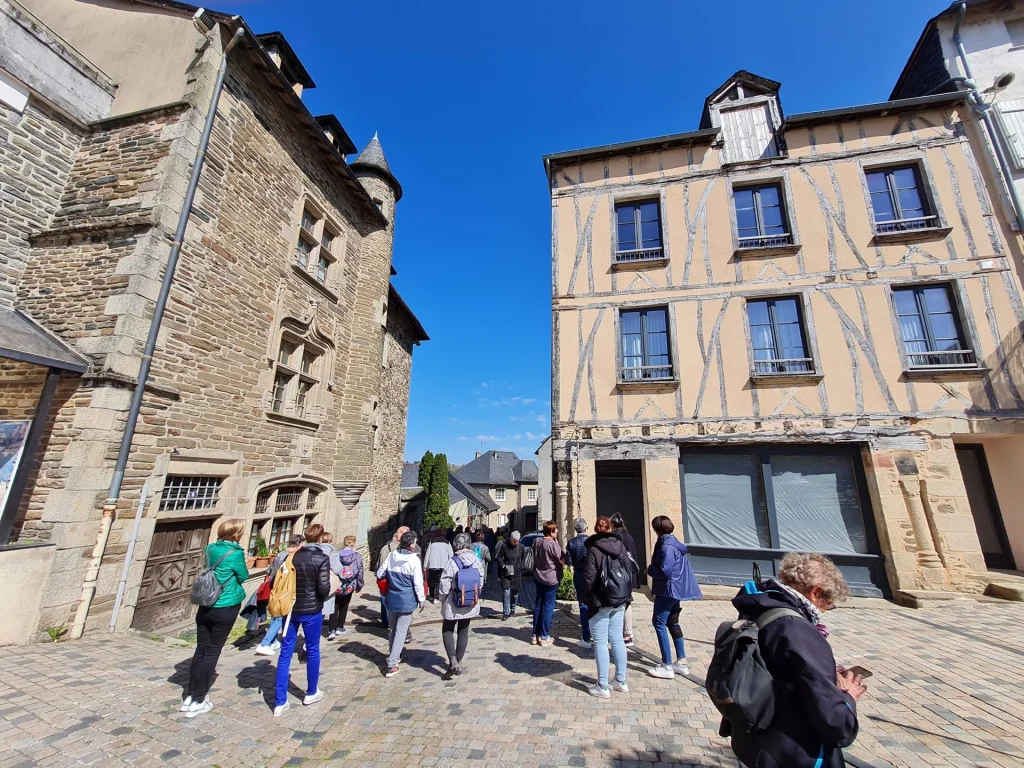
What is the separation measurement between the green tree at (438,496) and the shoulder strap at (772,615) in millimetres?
18351

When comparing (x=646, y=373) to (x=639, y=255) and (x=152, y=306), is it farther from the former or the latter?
(x=152, y=306)

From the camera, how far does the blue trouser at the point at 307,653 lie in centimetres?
343

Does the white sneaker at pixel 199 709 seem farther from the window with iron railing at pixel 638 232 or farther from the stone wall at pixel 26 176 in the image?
the window with iron railing at pixel 638 232

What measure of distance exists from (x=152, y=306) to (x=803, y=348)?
1071 cm

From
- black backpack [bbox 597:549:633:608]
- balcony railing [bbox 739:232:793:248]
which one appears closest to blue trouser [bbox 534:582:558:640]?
black backpack [bbox 597:549:633:608]

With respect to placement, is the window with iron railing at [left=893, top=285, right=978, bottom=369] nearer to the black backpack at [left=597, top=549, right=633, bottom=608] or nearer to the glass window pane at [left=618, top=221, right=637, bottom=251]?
the glass window pane at [left=618, top=221, right=637, bottom=251]

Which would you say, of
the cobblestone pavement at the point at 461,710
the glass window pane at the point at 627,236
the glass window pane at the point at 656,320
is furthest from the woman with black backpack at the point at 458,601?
the glass window pane at the point at 627,236

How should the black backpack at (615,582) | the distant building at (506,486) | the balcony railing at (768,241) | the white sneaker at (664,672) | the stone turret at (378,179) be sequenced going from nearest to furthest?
the black backpack at (615,582) → the white sneaker at (664,672) → the balcony railing at (768,241) → the stone turret at (378,179) → the distant building at (506,486)

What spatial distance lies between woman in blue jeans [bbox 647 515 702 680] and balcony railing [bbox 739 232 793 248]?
22.1 ft

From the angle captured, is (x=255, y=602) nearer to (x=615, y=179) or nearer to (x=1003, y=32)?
(x=615, y=179)

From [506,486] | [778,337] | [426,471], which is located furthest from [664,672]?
[506,486]

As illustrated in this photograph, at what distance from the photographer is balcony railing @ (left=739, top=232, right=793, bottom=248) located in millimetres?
8305

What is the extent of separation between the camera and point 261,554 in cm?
735

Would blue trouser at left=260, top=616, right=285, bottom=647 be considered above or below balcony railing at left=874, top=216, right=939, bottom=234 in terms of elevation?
below
